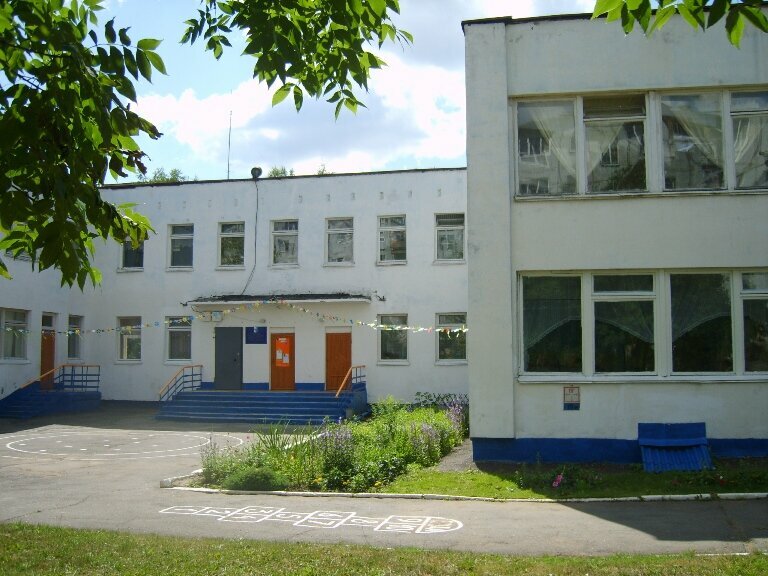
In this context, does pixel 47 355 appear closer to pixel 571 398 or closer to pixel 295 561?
pixel 571 398

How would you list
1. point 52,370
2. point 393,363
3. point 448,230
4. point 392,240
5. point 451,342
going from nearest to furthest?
point 451,342, point 393,363, point 448,230, point 392,240, point 52,370

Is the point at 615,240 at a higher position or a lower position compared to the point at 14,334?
higher

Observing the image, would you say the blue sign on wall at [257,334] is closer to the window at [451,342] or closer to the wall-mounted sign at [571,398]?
the window at [451,342]

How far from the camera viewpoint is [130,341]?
30.3 meters

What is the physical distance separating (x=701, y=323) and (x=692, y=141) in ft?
10.5

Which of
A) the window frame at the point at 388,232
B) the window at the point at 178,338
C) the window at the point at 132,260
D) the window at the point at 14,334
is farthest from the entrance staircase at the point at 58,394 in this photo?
the window frame at the point at 388,232

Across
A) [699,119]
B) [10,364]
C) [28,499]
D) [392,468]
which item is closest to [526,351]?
[392,468]

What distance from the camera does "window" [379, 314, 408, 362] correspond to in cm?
2773

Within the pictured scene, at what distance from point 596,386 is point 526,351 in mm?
1321

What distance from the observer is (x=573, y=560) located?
7.22 meters

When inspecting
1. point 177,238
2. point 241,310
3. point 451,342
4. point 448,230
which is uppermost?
point 177,238

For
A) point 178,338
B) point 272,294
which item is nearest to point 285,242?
point 272,294

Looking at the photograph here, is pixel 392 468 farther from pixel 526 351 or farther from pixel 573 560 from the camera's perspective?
pixel 573 560

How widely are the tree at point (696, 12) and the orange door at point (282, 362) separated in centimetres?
2411
